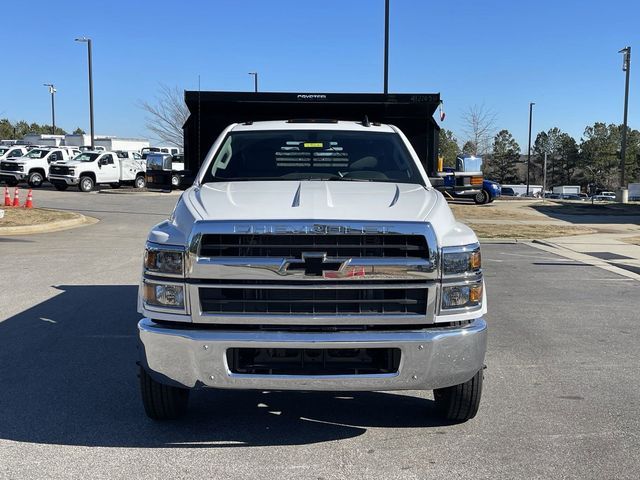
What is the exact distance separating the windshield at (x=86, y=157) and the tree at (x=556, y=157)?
8817 centimetres

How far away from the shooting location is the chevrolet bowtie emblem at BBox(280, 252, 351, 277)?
12.0 feet

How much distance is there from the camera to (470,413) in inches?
168

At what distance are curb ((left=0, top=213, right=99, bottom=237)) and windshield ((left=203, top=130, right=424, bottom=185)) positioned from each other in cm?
1170

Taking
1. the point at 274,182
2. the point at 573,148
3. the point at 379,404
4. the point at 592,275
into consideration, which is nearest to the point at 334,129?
the point at 274,182

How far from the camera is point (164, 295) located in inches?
147

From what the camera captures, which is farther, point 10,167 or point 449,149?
point 449,149

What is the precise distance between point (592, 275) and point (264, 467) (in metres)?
9.26

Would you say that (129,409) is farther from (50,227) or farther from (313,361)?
(50,227)

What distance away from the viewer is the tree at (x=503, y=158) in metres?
102

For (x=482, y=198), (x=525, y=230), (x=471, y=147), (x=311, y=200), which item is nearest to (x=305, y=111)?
(x=311, y=200)

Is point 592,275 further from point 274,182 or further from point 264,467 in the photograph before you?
point 264,467

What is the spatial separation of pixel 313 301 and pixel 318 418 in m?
1.14

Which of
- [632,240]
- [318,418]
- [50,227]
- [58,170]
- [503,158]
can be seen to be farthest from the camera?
[503,158]

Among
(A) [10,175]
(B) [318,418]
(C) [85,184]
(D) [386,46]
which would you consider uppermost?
(D) [386,46]
